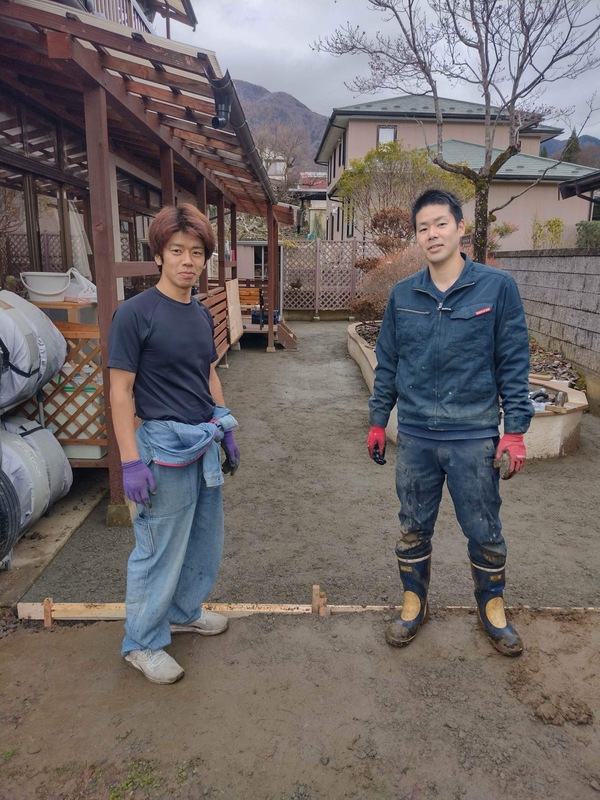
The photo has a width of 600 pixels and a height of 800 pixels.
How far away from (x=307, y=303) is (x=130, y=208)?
9060 mm

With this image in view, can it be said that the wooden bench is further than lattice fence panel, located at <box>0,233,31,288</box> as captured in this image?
Yes

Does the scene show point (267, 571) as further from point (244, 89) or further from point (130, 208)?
point (244, 89)

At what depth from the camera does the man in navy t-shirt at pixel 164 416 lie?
82.8 inches

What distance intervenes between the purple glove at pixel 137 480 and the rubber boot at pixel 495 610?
4.72ft

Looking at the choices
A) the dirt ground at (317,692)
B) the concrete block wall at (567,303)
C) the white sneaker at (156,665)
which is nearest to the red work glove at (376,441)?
the dirt ground at (317,692)

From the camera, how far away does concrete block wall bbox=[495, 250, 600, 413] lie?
7164mm

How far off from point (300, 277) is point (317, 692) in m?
14.9

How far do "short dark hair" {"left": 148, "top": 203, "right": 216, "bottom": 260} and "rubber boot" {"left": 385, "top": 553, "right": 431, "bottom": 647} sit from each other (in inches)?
65.1

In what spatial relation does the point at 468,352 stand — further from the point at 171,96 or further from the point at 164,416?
the point at 171,96

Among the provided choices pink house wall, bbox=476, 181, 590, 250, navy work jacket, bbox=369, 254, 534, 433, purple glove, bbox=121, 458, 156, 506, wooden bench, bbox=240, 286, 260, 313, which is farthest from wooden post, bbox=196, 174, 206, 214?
pink house wall, bbox=476, 181, 590, 250

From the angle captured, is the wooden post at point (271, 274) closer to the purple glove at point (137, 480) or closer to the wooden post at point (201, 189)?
the wooden post at point (201, 189)

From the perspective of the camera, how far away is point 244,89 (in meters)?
178

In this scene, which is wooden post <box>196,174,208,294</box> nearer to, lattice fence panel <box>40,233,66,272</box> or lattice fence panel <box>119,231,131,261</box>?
lattice fence panel <box>119,231,131,261</box>

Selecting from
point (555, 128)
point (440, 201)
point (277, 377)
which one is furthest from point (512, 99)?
point (555, 128)
